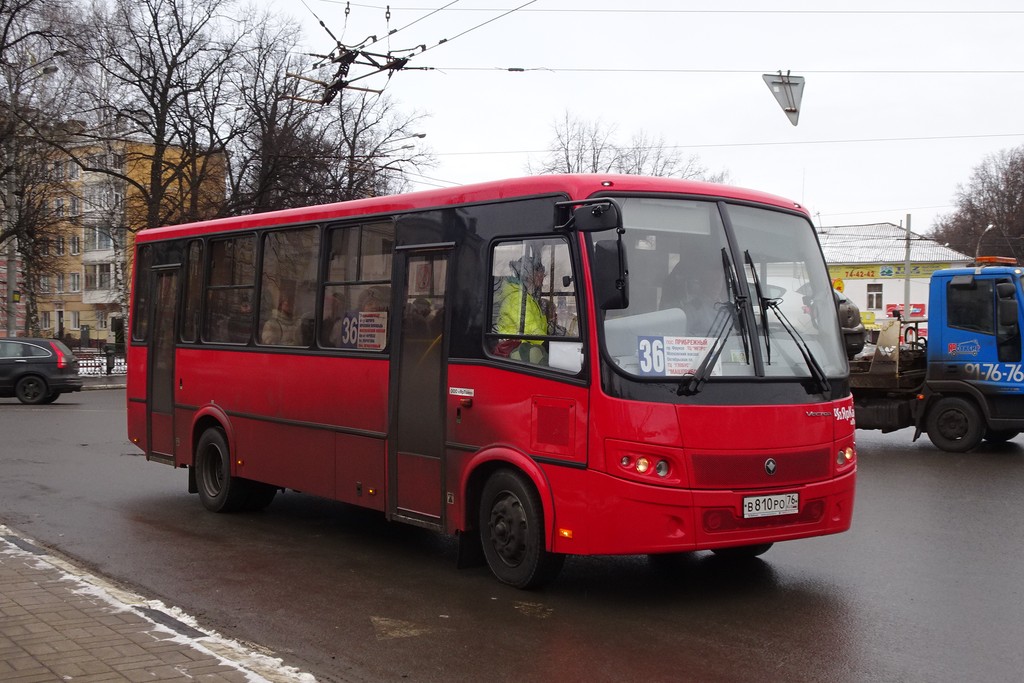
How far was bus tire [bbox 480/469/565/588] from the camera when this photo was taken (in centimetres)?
699

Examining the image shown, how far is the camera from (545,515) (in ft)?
22.6

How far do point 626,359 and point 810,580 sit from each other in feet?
7.45

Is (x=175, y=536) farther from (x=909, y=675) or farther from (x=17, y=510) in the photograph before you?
(x=909, y=675)

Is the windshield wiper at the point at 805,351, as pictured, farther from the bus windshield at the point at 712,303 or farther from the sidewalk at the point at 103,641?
the sidewalk at the point at 103,641

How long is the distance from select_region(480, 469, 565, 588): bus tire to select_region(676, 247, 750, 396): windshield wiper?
1234 mm

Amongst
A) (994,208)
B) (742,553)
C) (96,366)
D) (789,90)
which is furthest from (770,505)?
(994,208)

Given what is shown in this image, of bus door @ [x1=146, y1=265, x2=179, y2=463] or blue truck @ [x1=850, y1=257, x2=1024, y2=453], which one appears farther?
blue truck @ [x1=850, y1=257, x2=1024, y2=453]

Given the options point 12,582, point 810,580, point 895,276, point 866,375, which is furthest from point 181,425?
point 895,276

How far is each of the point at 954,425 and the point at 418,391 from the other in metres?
10.3

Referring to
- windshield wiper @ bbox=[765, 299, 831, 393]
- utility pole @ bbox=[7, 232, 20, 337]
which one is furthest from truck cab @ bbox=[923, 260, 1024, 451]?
utility pole @ bbox=[7, 232, 20, 337]

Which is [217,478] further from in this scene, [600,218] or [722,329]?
[722,329]

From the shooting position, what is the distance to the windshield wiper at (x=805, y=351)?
710 centimetres

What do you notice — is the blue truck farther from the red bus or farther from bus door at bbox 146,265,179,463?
bus door at bbox 146,265,179,463

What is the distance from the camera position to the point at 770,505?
6.78m
